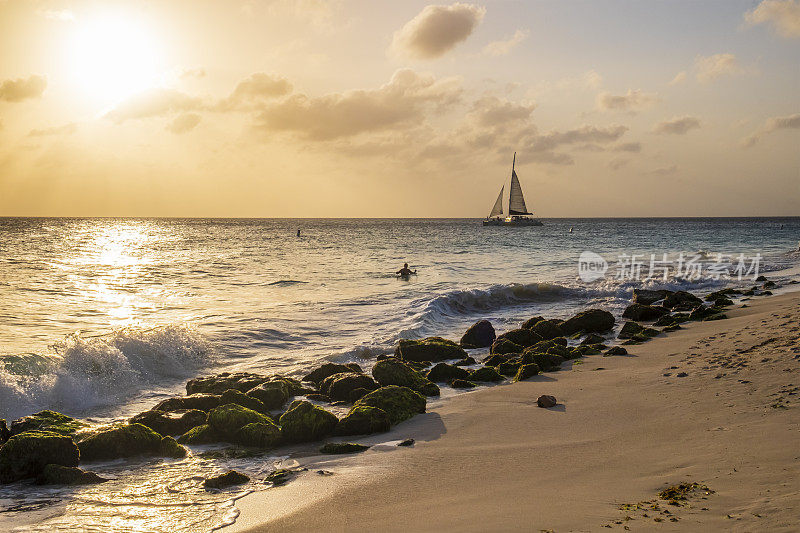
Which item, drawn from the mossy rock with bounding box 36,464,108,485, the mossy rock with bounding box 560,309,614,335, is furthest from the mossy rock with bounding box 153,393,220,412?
the mossy rock with bounding box 560,309,614,335

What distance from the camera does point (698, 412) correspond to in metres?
8.01

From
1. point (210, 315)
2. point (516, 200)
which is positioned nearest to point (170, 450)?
point (210, 315)

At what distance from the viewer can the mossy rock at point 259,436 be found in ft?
27.5

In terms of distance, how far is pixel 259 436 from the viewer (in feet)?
27.6

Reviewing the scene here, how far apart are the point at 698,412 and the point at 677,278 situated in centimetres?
2607

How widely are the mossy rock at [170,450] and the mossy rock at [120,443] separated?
42mm


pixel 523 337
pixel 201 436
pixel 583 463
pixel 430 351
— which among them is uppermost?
pixel 583 463

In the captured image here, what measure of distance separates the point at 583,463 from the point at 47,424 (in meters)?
8.05

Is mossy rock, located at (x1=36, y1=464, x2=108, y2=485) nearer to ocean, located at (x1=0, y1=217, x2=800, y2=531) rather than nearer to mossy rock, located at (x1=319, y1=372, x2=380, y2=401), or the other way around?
ocean, located at (x1=0, y1=217, x2=800, y2=531)

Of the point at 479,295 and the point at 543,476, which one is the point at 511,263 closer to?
the point at 479,295

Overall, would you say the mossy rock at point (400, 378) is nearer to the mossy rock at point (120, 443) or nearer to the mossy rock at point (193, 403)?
the mossy rock at point (193, 403)

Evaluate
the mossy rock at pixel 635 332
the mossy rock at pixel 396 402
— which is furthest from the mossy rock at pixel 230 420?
the mossy rock at pixel 635 332

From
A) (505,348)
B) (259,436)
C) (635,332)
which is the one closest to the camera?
(259,436)

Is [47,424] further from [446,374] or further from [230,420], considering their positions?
[446,374]
